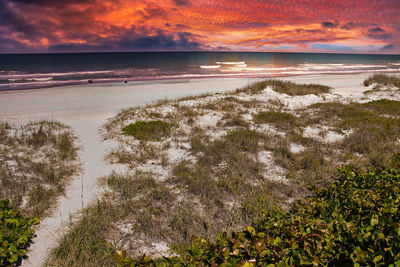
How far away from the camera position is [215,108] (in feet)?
38.4

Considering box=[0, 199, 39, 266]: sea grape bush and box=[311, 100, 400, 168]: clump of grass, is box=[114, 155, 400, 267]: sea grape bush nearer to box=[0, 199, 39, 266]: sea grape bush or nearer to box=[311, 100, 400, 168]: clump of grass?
box=[0, 199, 39, 266]: sea grape bush

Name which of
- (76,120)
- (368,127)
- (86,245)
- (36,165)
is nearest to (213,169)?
(86,245)

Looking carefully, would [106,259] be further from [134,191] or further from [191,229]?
[134,191]

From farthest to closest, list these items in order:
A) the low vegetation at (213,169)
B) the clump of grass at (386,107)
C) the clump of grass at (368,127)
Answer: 1. the clump of grass at (386,107)
2. the clump of grass at (368,127)
3. the low vegetation at (213,169)

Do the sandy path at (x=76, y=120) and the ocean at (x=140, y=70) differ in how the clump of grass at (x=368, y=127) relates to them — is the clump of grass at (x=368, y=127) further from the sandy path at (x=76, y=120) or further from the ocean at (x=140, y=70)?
the ocean at (x=140, y=70)

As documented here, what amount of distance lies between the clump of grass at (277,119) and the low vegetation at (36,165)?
754 cm

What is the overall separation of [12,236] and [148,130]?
6.01 meters

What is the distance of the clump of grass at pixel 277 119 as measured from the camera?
9.71 meters

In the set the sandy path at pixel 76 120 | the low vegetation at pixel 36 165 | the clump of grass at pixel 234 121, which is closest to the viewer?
the sandy path at pixel 76 120

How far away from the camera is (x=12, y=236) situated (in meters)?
3.32

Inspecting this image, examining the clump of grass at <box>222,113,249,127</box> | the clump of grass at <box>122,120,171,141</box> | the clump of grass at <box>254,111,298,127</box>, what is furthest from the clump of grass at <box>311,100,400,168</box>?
the clump of grass at <box>122,120,171,141</box>

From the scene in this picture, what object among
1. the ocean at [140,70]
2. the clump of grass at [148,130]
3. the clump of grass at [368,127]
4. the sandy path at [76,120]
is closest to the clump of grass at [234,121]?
the clump of grass at [148,130]

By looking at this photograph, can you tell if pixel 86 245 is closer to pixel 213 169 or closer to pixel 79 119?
pixel 213 169

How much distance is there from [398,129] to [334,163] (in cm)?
437
